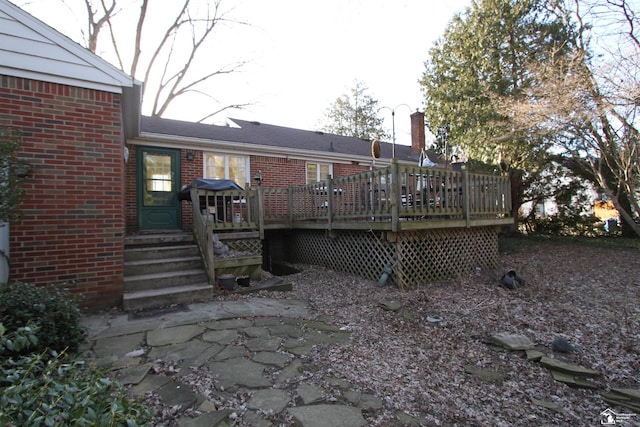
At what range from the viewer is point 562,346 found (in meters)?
3.41

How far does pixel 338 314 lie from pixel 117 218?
10.8ft

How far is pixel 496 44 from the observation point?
432 inches

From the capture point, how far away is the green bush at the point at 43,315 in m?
2.56

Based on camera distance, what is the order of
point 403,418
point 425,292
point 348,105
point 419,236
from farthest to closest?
point 348,105 < point 419,236 < point 425,292 < point 403,418

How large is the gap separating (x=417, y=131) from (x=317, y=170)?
7.76 m

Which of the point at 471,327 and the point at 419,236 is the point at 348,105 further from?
the point at 471,327

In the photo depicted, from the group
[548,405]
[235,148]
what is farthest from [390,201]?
[235,148]

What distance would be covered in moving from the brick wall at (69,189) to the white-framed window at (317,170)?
6.77 m

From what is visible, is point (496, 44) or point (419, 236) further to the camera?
point (496, 44)

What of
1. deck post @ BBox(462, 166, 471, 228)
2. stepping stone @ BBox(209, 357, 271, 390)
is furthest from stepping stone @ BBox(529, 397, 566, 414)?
deck post @ BBox(462, 166, 471, 228)

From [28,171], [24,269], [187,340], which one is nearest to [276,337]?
[187,340]

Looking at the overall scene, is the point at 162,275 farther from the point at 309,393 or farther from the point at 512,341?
the point at 512,341

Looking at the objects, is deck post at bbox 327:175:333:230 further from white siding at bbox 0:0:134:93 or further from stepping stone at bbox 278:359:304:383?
stepping stone at bbox 278:359:304:383

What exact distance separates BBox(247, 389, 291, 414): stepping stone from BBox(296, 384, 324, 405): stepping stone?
11 cm
